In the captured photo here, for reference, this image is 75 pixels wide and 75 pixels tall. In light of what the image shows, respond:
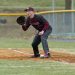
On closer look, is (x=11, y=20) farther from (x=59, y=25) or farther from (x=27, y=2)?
(x=27, y=2)

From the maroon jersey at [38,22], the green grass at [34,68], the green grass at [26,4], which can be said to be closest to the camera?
the green grass at [34,68]

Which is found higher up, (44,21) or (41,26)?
(44,21)

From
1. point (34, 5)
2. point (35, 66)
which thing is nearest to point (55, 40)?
point (35, 66)

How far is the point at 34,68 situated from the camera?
11.8 metres

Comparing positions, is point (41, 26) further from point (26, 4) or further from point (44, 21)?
point (26, 4)

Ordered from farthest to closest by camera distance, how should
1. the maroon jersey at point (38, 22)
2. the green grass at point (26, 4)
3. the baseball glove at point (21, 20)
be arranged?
1. the green grass at point (26, 4)
2. the baseball glove at point (21, 20)
3. the maroon jersey at point (38, 22)

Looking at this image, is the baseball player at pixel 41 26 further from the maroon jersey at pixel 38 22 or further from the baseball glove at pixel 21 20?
the baseball glove at pixel 21 20

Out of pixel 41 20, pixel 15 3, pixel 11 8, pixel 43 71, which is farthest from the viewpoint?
pixel 15 3

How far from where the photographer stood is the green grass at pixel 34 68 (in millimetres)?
10953

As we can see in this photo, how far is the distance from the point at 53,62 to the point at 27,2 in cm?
2766

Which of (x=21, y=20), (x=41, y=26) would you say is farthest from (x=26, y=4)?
(x=41, y=26)

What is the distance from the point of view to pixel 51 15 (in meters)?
25.9

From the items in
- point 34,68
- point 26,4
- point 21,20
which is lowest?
point 26,4

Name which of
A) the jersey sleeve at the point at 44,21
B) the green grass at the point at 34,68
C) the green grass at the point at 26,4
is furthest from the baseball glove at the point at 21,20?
the green grass at the point at 26,4
